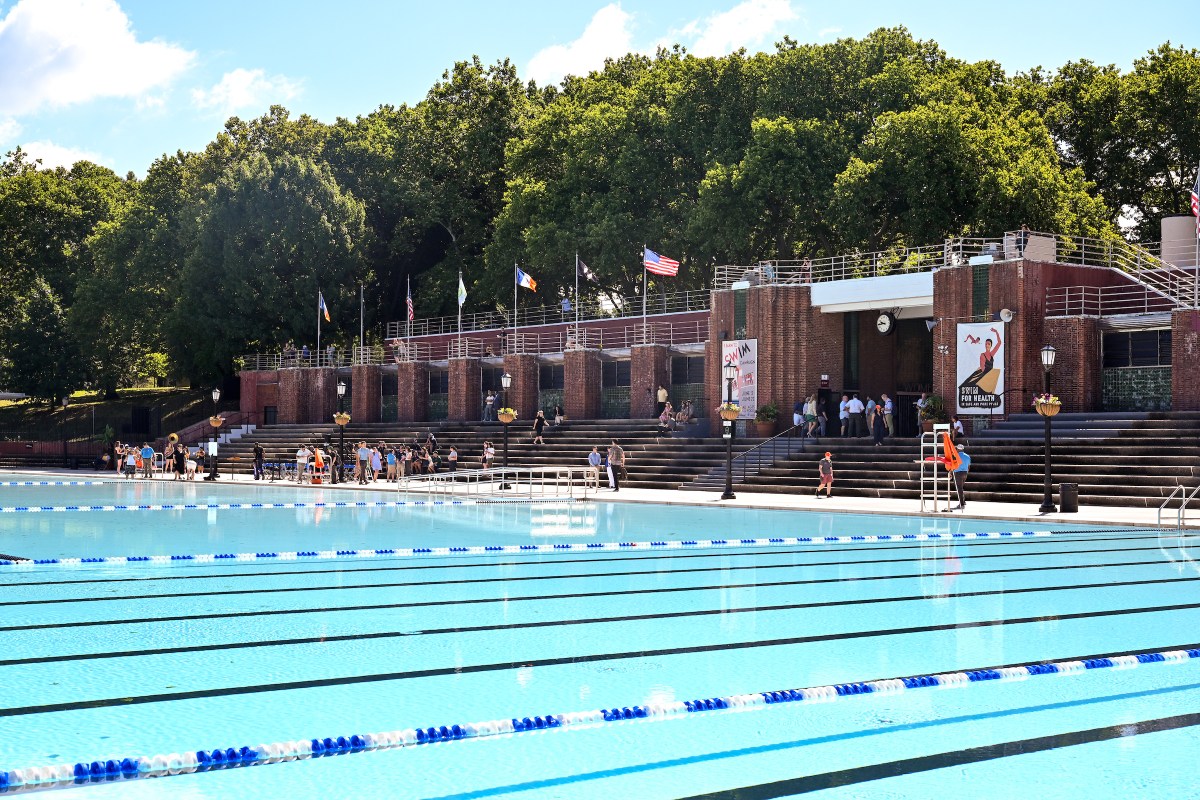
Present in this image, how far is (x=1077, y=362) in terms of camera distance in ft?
113

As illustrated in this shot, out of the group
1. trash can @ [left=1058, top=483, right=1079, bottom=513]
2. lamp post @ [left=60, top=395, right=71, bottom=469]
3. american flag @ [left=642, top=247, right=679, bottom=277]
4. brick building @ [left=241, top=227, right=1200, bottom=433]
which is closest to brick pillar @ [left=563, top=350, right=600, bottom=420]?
brick building @ [left=241, top=227, right=1200, bottom=433]

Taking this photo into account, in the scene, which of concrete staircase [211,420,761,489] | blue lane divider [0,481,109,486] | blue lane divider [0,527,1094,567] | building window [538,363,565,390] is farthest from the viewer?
building window [538,363,565,390]

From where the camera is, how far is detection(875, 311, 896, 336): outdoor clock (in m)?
40.3

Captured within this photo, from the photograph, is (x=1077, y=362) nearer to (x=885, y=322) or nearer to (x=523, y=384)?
(x=885, y=322)

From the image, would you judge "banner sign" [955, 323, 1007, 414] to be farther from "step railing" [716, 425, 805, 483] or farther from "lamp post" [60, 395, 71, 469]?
"lamp post" [60, 395, 71, 469]

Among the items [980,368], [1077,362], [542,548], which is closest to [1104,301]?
[1077,362]

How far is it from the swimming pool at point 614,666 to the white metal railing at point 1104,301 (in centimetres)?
1863

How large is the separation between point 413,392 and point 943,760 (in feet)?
170

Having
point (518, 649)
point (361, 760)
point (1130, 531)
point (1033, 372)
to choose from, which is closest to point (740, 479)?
point (1033, 372)

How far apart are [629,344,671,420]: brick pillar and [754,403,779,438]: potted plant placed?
23.2ft

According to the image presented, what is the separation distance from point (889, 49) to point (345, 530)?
3649 cm

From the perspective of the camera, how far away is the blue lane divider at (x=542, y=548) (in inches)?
634

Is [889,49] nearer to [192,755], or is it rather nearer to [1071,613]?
[1071,613]

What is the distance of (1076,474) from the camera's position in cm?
2931
